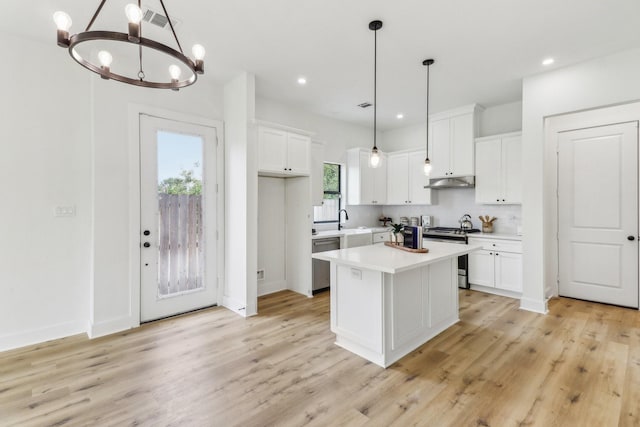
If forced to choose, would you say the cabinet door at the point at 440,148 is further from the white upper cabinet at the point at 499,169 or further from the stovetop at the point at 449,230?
the stovetop at the point at 449,230

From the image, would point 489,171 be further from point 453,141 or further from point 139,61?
point 139,61

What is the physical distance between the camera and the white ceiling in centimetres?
261

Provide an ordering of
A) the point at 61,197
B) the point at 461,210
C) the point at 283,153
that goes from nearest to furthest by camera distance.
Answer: the point at 61,197
the point at 283,153
the point at 461,210

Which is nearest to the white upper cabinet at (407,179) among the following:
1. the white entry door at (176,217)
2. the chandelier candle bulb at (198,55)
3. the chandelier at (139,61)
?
the white entry door at (176,217)

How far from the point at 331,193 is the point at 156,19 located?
3.88 metres

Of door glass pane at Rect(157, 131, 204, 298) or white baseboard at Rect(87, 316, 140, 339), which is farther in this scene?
door glass pane at Rect(157, 131, 204, 298)

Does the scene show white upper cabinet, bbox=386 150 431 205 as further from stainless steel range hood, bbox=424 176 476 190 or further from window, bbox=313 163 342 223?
window, bbox=313 163 342 223

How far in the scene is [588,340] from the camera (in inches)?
122

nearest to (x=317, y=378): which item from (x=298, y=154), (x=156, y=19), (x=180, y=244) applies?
(x=180, y=244)

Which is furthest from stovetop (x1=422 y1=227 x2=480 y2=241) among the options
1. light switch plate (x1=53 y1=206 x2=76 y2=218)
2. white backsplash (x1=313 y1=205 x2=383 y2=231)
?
light switch plate (x1=53 y1=206 x2=76 y2=218)

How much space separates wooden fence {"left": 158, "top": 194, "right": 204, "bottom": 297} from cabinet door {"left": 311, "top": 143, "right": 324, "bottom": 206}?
5.58 ft

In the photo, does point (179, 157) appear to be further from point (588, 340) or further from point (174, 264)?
point (588, 340)

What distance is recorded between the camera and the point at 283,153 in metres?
4.40

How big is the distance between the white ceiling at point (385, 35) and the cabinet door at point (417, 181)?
1.66 m
